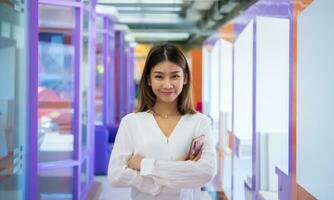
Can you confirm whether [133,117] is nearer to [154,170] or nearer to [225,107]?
[154,170]

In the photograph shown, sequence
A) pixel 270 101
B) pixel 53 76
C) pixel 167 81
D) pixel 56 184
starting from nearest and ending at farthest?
pixel 167 81, pixel 270 101, pixel 56 184, pixel 53 76

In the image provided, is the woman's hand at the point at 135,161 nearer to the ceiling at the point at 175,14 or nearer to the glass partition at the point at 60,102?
the glass partition at the point at 60,102

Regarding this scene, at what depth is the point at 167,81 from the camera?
2041mm

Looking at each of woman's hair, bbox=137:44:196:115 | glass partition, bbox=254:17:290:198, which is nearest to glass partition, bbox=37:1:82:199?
glass partition, bbox=254:17:290:198

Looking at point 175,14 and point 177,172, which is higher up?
point 175,14

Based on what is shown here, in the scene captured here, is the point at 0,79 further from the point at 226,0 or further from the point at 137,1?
the point at 137,1

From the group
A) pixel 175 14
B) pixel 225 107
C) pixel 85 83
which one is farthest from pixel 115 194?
pixel 175 14

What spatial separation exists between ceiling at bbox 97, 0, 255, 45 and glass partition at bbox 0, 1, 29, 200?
224 inches

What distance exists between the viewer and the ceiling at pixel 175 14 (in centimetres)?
1092

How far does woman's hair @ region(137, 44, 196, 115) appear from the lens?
2092 millimetres

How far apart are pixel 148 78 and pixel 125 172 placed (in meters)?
0.49

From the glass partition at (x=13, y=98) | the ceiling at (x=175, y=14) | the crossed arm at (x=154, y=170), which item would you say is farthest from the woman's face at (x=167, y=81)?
the ceiling at (x=175, y=14)

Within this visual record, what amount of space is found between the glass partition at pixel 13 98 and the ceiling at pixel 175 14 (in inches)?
224

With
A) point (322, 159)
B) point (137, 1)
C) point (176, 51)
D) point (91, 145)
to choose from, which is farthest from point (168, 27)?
point (176, 51)
